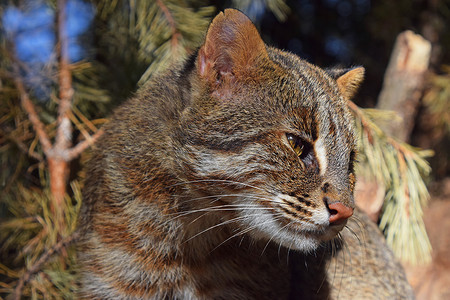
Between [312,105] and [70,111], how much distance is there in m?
1.61

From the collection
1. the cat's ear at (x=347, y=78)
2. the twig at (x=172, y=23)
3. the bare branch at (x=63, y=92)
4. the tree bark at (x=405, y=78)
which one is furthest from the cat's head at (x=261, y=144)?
the tree bark at (x=405, y=78)

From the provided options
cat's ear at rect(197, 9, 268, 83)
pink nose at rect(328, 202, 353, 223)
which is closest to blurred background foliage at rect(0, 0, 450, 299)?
cat's ear at rect(197, 9, 268, 83)

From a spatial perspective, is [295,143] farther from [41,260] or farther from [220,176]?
[41,260]

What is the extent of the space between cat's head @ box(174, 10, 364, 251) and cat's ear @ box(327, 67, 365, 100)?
1.30 feet

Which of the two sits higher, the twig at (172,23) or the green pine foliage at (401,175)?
the twig at (172,23)

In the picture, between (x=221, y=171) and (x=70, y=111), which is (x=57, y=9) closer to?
(x=70, y=111)


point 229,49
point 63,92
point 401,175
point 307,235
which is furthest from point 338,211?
point 63,92

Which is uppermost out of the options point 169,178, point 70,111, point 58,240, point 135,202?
point 169,178

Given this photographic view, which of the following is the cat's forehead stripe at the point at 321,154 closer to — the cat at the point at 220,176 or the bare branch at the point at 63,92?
the cat at the point at 220,176

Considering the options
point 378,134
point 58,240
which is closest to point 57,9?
point 58,240

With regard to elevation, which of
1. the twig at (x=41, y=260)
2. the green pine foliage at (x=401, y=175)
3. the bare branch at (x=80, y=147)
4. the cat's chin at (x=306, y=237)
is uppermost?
the cat's chin at (x=306, y=237)

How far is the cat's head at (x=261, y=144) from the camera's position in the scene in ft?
6.53

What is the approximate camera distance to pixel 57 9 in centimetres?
294

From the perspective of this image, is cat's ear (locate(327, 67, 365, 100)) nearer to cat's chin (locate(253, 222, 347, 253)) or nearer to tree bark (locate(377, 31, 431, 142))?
cat's chin (locate(253, 222, 347, 253))
